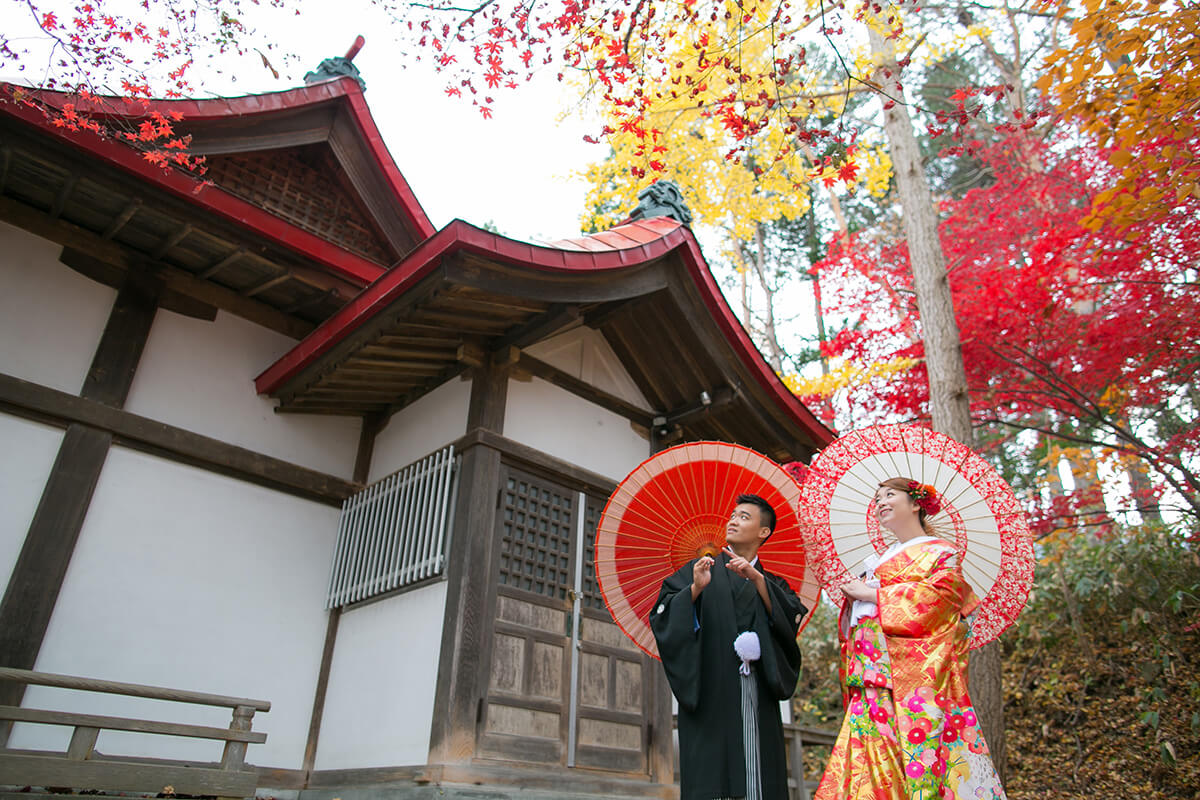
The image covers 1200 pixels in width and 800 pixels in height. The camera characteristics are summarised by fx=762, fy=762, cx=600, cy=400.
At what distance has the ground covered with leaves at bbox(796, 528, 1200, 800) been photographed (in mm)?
8039

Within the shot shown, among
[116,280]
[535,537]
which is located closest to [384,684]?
[535,537]

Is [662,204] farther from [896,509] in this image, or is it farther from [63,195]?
[63,195]

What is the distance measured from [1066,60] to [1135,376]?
18.5ft

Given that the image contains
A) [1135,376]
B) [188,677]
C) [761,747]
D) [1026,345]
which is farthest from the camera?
[1026,345]

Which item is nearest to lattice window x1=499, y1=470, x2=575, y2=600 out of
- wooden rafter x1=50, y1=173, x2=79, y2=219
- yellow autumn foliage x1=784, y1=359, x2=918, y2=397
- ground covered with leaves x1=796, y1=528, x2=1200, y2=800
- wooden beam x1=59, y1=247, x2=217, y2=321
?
wooden beam x1=59, y1=247, x2=217, y2=321

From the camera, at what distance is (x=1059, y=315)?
9977mm

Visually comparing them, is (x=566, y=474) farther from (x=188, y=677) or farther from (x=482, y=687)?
(x=188, y=677)

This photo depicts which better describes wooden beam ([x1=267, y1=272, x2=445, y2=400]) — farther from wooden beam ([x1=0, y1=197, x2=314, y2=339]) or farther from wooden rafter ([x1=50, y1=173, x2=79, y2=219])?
wooden rafter ([x1=50, y1=173, x2=79, y2=219])

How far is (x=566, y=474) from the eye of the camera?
234 inches

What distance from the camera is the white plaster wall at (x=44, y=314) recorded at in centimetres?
519

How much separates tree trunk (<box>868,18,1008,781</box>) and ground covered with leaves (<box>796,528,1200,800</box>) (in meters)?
3.39

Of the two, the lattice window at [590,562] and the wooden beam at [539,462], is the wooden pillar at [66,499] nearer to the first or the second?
the wooden beam at [539,462]

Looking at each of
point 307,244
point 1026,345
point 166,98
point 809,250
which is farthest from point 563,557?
point 809,250

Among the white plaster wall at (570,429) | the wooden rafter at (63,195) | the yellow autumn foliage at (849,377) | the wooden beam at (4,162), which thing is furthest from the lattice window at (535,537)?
the yellow autumn foliage at (849,377)
